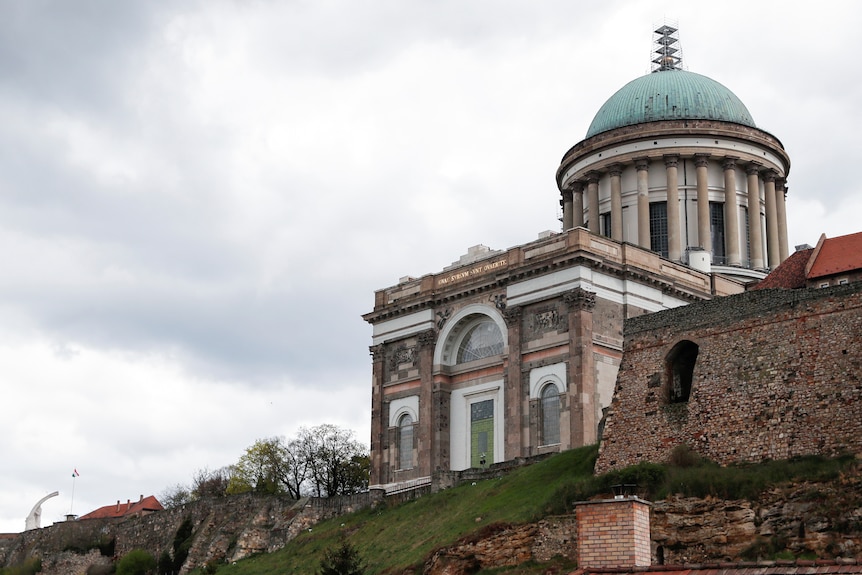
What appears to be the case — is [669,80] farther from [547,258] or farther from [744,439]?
[744,439]

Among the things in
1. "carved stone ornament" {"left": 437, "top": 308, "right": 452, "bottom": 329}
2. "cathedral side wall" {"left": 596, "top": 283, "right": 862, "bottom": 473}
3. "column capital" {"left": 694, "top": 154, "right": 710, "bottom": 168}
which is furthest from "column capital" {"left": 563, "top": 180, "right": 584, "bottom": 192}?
"cathedral side wall" {"left": 596, "top": 283, "right": 862, "bottom": 473}

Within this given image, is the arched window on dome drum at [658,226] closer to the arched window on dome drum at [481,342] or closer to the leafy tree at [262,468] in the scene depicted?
the arched window on dome drum at [481,342]

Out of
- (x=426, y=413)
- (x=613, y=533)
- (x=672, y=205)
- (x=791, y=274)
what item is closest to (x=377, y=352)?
(x=426, y=413)

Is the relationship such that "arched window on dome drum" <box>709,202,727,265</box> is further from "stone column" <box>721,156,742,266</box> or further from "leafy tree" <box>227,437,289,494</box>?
"leafy tree" <box>227,437,289,494</box>

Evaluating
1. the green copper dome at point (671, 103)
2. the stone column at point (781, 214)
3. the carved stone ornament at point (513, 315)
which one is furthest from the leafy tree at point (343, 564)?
the stone column at point (781, 214)

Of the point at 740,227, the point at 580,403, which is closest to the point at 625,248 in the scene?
the point at 580,403

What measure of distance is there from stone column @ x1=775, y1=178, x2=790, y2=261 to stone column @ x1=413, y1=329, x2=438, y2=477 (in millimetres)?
24170

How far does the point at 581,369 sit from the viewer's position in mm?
63344

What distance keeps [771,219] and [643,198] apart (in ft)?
29.0

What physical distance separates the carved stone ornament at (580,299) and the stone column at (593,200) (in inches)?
633

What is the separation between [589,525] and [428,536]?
1055 inches

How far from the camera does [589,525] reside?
2442cm

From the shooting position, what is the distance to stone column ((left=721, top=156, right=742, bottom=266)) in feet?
255

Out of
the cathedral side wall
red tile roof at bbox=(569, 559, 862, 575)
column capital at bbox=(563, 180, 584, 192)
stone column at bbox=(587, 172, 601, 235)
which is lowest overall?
red tile roof at bbox=(569, 559, 862, 575)
